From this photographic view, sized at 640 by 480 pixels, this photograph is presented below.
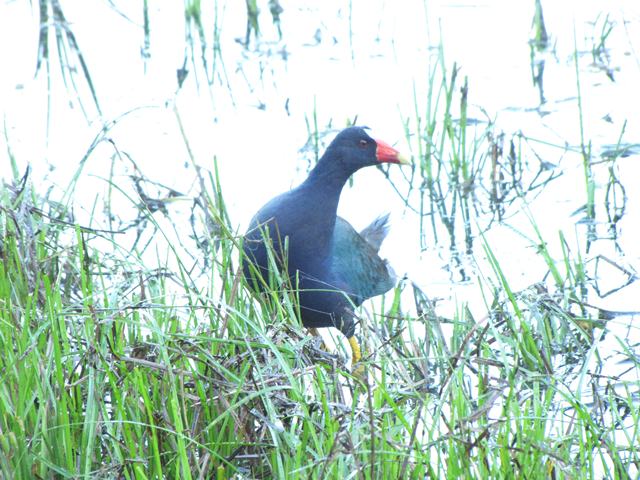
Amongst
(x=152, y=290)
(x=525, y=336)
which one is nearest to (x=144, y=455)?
(x=152, y=290)

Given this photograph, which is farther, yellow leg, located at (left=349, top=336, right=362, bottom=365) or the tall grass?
yellow leg, located at (left=349, top=336, right=362, bottom=365)

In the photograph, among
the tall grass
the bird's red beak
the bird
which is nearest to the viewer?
the tall grass

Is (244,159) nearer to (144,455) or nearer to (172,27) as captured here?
(172,27)

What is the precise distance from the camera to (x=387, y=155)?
430cm

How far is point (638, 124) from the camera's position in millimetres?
5781

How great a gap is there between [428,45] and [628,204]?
2.04 meters

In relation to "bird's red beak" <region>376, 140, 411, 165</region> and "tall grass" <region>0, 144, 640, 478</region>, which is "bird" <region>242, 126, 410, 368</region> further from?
"tall grass" <region>0, 144, 640, 478</region>

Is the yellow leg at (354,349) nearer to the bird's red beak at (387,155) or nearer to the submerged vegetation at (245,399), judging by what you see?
the submerged vegetation at (245,399)

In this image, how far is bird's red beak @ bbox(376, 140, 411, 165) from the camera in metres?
4.27

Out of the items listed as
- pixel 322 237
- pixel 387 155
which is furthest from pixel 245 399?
pixel 387 155

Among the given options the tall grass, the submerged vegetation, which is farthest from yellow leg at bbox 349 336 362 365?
the tall grass

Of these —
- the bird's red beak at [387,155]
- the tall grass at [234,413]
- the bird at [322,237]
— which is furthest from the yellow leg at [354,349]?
the tall grass at [234,413]

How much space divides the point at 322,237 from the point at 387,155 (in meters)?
0.43

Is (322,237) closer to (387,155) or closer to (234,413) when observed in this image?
(387,155)
